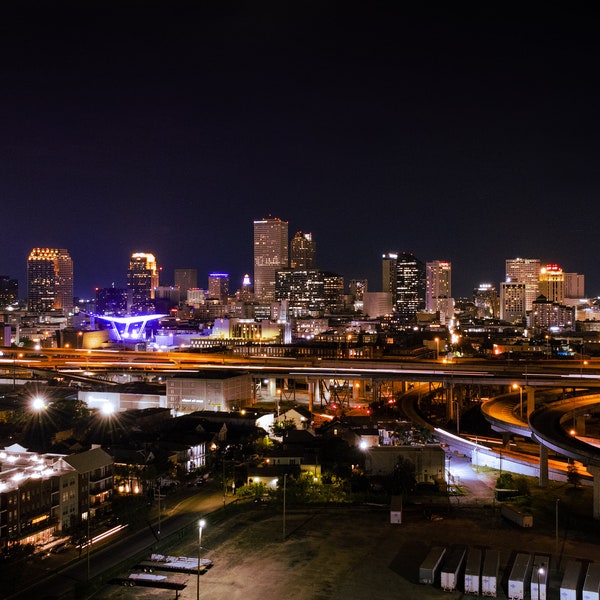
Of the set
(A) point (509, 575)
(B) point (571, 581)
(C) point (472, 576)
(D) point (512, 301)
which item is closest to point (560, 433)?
(A) point (509, 575)

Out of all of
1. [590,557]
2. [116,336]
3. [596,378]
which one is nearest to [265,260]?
[116,336]

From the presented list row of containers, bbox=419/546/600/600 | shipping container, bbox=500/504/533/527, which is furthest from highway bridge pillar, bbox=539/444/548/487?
row of containers, bbox=419/546/600/600

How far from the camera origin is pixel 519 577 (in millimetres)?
11648

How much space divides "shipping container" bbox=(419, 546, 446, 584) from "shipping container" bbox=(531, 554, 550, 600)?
1557 millimetres

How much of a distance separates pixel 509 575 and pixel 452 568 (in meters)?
0.95

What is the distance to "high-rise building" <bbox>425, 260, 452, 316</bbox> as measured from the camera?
12303 centimetres

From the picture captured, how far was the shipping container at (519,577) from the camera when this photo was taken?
37.4ft

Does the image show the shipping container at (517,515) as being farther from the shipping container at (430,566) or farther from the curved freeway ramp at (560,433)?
the shipping container at (430,566)

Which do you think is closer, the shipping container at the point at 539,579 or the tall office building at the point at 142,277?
the shipping container at the point at 539,579

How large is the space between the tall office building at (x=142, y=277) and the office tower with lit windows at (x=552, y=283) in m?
65.1

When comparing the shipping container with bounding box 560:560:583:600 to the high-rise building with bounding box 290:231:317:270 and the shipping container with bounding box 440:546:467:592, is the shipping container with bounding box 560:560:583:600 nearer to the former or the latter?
the shipping container with bounding box 440:546:467:592

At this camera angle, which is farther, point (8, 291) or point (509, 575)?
point (8, 291)

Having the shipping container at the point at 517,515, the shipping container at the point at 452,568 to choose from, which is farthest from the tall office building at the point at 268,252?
the shipping container at the point at 452,568

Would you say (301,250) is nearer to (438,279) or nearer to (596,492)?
(438,279)
